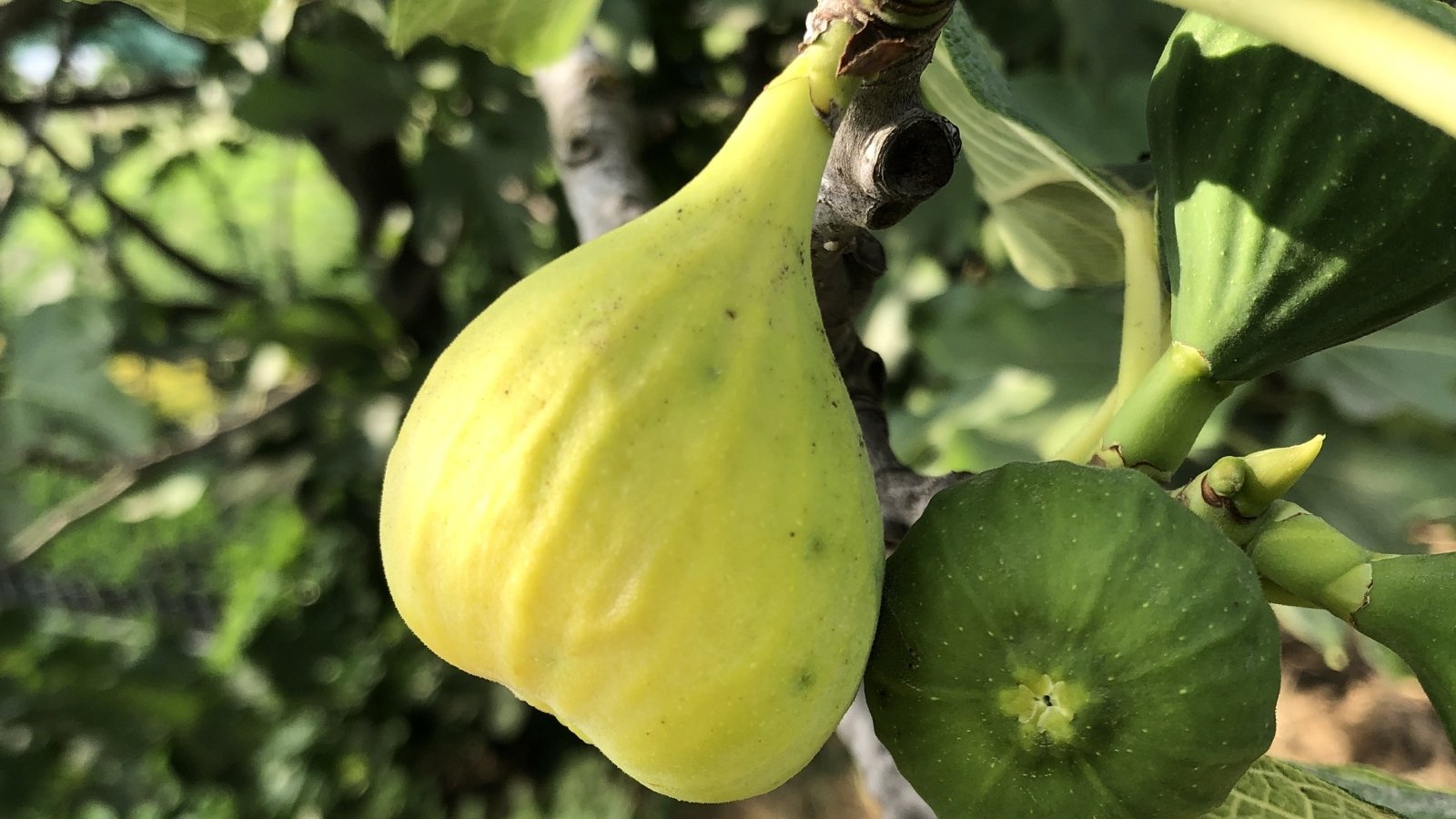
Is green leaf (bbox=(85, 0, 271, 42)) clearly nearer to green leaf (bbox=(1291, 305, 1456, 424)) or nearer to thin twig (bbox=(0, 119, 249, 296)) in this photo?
green leaf (bbox=(1291, 305, 1456, 424))

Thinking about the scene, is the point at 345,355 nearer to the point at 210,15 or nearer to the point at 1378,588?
the point at 210,15

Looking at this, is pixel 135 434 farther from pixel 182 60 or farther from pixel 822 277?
pixel 822 277

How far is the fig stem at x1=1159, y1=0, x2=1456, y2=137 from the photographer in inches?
16.4

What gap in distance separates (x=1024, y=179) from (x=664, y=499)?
56 cm

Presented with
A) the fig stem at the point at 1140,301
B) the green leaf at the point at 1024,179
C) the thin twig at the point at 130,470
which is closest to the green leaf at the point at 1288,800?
the fig stem at the point at 1140,301

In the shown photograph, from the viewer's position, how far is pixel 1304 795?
0.77 meters

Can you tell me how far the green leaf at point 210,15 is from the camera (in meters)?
0.59

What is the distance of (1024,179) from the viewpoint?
0.90m

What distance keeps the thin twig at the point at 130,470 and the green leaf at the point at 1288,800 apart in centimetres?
209

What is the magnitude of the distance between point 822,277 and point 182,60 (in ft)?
7.03

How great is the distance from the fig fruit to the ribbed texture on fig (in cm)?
15

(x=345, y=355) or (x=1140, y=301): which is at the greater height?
(x=1140, y=301)

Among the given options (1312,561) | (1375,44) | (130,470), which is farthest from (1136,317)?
(130,470)

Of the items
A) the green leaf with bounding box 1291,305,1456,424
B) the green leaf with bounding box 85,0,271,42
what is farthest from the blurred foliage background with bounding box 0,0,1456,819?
the green leaf with bounding box 85,0,271,42
